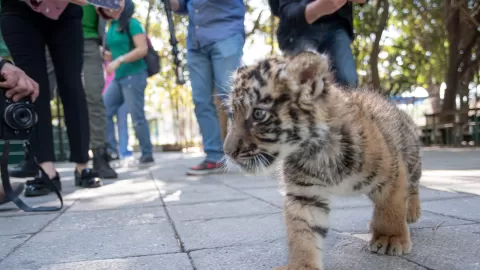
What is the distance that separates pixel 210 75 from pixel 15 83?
279 cm

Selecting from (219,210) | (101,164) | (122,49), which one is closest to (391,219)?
(219,210)

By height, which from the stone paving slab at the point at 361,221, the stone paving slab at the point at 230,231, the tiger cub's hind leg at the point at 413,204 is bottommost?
the stone paving slab at the point at 361,221

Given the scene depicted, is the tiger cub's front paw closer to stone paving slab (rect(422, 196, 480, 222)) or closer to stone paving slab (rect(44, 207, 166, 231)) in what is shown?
stone paving slab (rect(422, 196, 480, 222))

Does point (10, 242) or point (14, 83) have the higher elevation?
point (14, 83)

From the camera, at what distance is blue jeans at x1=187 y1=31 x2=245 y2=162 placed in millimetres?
5578

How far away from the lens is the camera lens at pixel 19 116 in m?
3.48

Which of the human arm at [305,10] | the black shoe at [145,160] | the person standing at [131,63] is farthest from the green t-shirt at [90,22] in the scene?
the black shoe at [145,160]

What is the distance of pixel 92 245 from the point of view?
254 centimetres

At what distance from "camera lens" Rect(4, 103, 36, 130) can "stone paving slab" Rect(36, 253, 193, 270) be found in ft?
5.78

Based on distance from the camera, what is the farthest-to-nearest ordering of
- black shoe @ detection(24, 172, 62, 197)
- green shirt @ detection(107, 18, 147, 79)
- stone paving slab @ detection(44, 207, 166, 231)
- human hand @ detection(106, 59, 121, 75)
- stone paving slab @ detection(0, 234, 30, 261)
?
1. green shirt @ detection(107, 18, 147, 79)
2. human hand @ detection(106, 59, 121, 75)
3. black shoe @ detection(24, 172, 62, 197)
4. stone paving slab @ detection(44, 207, 166, 231)
5. stone paving slab @ detection(0, 234, 30, 261)

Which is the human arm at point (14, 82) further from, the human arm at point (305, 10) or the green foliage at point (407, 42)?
the green foliage at point (407, 42)

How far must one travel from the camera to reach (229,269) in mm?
1993

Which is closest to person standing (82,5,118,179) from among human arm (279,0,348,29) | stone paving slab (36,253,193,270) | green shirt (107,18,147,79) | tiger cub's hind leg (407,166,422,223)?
green shirt (107,18,147,79)

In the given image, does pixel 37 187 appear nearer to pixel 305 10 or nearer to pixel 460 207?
pixel 305 10
